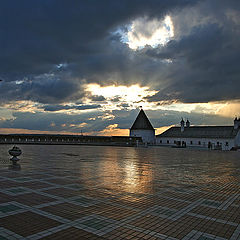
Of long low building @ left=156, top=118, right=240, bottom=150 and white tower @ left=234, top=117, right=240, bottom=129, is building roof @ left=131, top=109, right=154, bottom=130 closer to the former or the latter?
long low building @ left=156, top=118, right=240, bottom=150

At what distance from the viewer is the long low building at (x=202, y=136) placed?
224ft

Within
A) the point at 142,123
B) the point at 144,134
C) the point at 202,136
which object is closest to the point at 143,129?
the point at 144,134

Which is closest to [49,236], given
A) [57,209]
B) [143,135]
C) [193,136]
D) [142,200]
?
[57,209]

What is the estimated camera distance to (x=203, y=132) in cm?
7581

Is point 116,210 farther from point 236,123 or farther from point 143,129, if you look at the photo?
point 236,123

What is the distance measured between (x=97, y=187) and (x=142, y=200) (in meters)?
2.06

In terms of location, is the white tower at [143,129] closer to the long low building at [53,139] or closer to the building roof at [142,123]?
the building roof at [142,123]

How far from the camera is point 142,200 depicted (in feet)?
21.9

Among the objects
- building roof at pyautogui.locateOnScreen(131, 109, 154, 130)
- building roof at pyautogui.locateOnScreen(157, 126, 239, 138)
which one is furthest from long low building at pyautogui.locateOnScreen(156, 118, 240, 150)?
building roof at pyautogui.locateOnScreen(131, 109, 154, 130)

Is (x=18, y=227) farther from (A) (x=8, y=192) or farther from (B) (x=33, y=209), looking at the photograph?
(A) (x=8, y=192)

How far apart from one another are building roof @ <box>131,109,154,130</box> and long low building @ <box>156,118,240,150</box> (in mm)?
7801

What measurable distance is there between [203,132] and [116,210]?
2954 inches

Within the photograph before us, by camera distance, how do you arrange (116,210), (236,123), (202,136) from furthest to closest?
(202,136), (236,123), (116,210)

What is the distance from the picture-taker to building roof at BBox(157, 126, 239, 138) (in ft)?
232
